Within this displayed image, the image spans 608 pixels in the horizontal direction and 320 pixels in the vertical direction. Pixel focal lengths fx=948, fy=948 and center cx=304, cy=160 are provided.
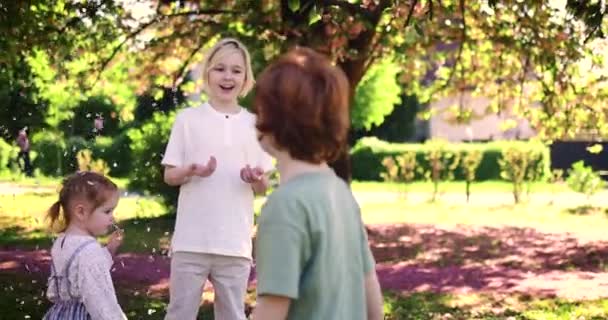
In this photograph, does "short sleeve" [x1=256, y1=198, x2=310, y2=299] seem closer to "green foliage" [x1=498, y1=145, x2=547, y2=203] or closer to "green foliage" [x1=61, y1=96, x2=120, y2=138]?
"green foliage" [x1=61, y1=96, x2=120, y2=138]

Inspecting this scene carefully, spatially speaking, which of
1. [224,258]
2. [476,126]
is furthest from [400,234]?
[476,126]

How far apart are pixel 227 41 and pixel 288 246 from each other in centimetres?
257

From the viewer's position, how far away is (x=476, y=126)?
46.2 m

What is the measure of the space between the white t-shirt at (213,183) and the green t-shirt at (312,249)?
220 cm

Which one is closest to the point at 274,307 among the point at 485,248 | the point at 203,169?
the point at 203,169

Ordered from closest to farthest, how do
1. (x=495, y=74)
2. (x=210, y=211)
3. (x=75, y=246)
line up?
(x=75, y=246) < (x=210, y=211) < (x=495, y=74)

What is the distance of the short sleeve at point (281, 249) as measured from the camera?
259cm

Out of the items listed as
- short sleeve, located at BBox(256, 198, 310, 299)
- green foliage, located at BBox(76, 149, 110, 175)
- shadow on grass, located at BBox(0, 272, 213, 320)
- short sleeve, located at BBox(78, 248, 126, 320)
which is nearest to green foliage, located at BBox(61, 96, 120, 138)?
green foliage, located at BBox(76, 149, 110, 175)

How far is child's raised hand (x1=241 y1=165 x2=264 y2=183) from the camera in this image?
16.1ft

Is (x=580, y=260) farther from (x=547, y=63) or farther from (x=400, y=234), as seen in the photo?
(x=400, y=234)

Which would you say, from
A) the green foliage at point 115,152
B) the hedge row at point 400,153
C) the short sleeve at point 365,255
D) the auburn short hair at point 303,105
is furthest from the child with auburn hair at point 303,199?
the hedge row at point 400,153

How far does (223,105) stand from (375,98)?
35.0 m

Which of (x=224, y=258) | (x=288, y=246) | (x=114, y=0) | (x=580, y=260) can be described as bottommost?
(x=580, y=260)

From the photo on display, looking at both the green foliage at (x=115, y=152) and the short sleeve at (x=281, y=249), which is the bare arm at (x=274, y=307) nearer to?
the short sleeve at (x=281, y=249)
